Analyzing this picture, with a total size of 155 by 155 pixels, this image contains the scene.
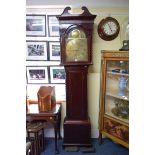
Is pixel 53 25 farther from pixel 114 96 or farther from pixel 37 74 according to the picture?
pixel 114 96

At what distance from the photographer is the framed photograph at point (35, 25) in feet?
11.2

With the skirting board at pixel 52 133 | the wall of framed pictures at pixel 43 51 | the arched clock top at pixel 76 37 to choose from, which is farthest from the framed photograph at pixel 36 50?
the skirting board at pixel 52 133

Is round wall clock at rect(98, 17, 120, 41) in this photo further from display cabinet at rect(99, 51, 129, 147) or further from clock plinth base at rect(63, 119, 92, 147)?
clock plinth base at rect(63, 119, 92, 147)

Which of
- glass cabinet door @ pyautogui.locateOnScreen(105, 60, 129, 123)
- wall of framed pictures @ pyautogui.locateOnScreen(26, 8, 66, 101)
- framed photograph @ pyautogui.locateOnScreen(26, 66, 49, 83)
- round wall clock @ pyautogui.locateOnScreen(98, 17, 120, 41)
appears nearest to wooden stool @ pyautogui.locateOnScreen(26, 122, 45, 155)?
wall of framed pictures @ pyautogui.locateOnScreen(26, 8, 66, 101)

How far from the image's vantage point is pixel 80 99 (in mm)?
3207

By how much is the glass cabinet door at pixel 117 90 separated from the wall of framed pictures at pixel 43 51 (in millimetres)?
703

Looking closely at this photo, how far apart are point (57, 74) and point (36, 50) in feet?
1.61

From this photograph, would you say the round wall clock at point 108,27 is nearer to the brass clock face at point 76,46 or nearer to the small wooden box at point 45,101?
the brass clock face at point 76,46

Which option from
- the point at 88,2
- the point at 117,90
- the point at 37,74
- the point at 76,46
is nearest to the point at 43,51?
the point at 37,74

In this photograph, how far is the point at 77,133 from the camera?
3.21 meters
